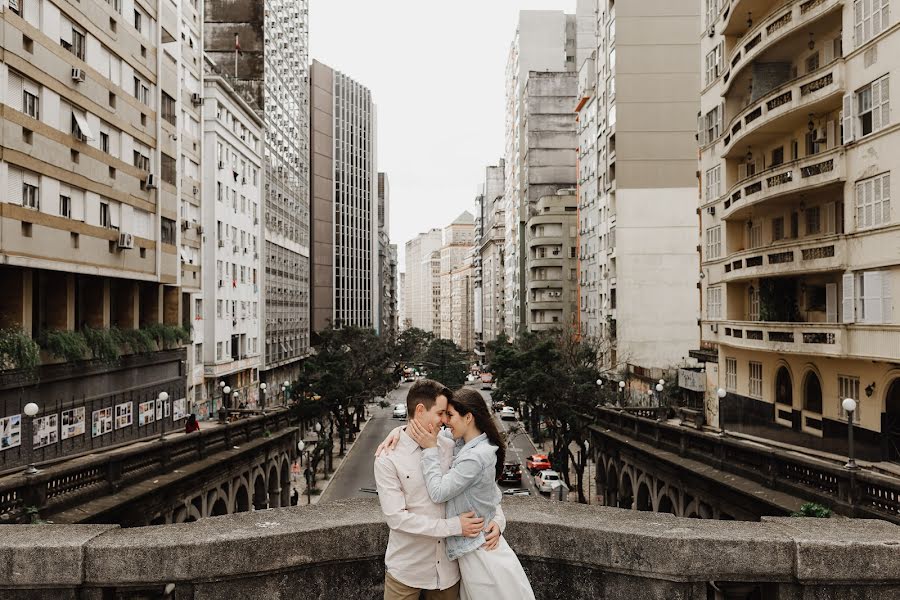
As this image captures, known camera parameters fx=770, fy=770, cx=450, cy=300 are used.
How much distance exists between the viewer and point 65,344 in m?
29.8

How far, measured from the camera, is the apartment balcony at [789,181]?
82.0 feet

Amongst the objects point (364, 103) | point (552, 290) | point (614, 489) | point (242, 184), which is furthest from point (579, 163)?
point (364, 103)

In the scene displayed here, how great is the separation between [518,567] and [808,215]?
2840 cm

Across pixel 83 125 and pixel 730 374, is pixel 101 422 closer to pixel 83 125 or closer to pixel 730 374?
pixel 83 125

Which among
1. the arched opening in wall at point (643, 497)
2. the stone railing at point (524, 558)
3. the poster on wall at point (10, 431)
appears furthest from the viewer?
the arched opening in wall at point (643, 497)

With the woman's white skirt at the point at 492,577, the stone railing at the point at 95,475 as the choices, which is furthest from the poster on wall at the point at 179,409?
the woman's white skirt at the point at 492,577

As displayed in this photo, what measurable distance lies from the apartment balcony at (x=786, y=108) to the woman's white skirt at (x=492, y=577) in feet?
81.3

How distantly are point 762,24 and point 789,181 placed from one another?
619cm

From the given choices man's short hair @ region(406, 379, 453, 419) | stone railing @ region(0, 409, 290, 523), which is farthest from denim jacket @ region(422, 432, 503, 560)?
stone railing @ region(0, 409, 290, 523)

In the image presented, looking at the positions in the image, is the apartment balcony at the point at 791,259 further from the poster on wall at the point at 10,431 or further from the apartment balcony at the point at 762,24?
the poster on wall at the point at 10,431

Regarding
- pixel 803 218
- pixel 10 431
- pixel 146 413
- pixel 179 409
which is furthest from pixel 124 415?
pixel 803 218

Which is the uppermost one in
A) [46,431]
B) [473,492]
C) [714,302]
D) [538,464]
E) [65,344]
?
[714,302]

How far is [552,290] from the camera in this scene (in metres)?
92.6

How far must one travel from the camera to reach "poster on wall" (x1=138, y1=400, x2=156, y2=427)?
1566 inches
